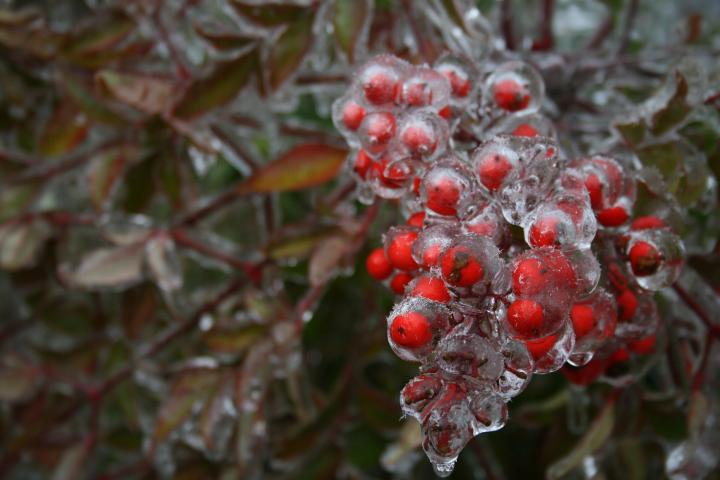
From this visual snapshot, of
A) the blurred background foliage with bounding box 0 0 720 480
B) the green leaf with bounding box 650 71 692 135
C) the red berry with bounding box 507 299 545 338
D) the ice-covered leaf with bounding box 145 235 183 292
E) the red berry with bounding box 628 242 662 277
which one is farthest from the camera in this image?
the ice-covered leaf with bounding box 145 235 183 292

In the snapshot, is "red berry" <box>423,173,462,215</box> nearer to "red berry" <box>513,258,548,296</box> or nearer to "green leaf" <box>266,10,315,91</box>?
"red berry" <box>513,258,548,296</box>

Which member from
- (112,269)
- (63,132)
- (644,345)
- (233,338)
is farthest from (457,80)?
(63,132)

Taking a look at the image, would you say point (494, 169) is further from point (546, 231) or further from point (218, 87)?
point (218, 87)

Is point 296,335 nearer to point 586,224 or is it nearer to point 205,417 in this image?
point 205,417

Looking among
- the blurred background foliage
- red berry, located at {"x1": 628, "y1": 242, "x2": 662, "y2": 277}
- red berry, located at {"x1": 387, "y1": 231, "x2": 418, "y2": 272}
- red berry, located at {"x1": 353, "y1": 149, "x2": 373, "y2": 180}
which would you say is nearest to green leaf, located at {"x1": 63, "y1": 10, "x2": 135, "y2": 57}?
the blurred background foliage

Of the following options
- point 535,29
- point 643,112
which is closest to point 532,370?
point 643,112
